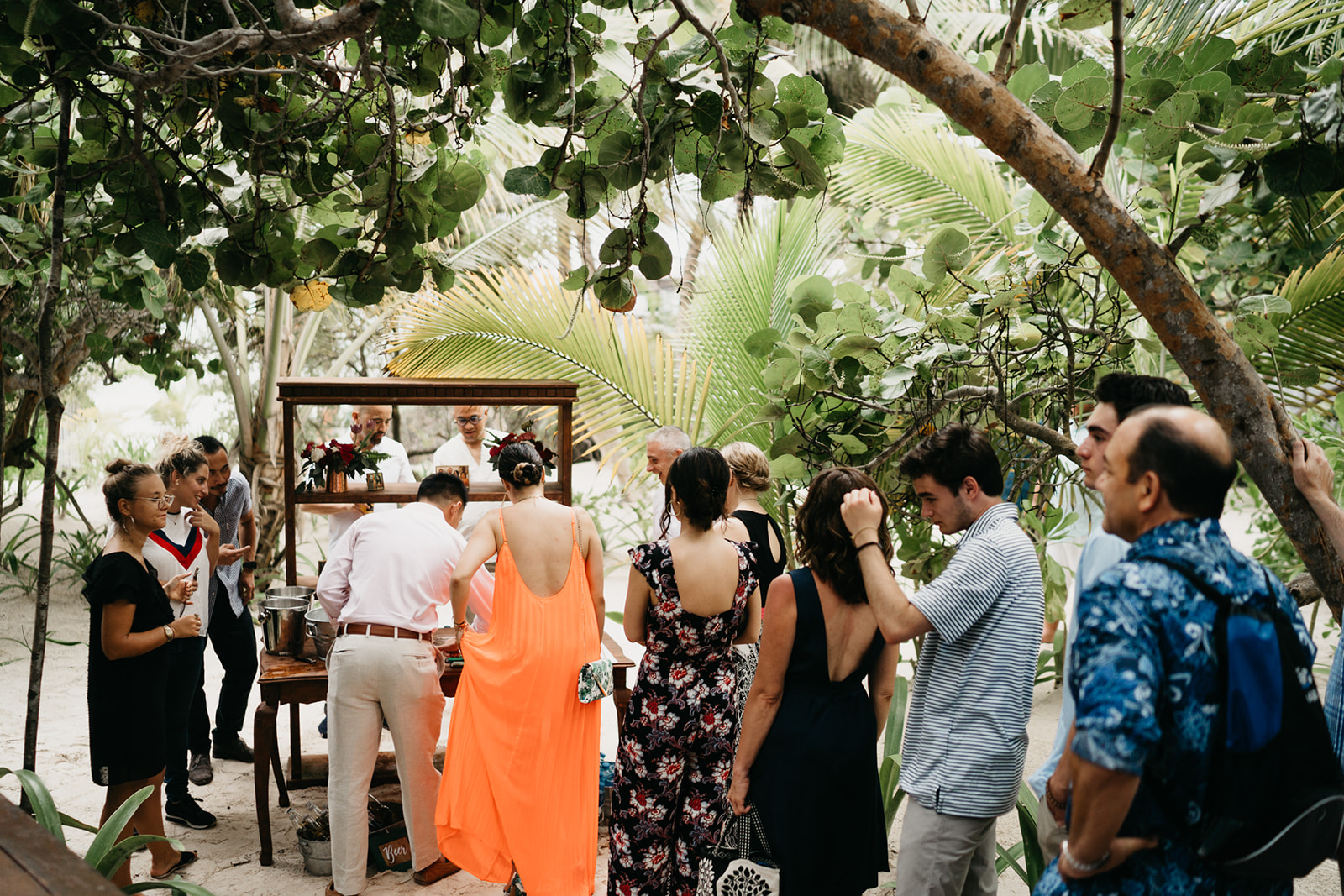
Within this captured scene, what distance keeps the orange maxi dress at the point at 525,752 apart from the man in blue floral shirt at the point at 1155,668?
2.23 m

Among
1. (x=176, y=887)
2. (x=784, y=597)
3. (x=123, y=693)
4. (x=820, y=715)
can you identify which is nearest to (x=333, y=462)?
(x=123, y=693)

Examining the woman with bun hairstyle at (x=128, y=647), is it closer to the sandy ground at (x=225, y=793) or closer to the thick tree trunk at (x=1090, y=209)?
the sandy ground at (x=225, y=793)

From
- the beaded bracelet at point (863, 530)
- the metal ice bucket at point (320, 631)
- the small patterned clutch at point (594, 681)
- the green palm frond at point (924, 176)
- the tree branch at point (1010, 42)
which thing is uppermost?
the green palm frond at point (924, 176)

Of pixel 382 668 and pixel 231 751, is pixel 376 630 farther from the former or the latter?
pixel 231 751

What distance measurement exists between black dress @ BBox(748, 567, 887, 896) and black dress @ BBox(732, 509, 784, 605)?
1081 mm

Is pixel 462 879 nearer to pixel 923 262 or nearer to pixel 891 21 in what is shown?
pixel 923 262

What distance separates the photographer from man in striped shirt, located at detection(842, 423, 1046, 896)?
2168mm

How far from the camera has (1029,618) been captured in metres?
2.20

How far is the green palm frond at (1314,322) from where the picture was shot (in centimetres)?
430

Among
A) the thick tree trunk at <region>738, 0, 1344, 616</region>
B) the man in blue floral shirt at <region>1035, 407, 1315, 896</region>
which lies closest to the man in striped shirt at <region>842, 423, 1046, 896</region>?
the thick tree trunk at <region>738, 0, 1344, 616</region>

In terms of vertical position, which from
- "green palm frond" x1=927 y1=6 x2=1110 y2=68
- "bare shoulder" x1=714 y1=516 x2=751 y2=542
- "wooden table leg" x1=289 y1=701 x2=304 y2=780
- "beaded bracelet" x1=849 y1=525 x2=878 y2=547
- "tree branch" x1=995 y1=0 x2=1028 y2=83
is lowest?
"wooden table leg" x1=289 y1=701 x2=304 y2=780

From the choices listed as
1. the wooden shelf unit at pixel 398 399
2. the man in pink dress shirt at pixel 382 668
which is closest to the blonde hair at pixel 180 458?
the wooden shelf unit at pixel 398 399

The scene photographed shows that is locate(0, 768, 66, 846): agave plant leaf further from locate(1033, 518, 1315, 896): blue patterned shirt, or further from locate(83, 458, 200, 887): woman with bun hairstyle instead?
locate(1033, 518, 1315, 896): blue patterned shirt

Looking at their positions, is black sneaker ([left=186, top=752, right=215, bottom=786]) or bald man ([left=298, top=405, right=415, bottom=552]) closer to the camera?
black sneaker ([left=186, top=752, right=215, bottom=786])
